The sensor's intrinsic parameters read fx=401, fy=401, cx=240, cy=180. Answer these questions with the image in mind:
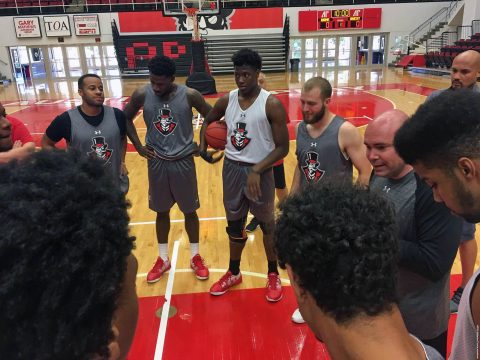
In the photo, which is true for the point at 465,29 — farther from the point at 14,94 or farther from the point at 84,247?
the point at 84,247

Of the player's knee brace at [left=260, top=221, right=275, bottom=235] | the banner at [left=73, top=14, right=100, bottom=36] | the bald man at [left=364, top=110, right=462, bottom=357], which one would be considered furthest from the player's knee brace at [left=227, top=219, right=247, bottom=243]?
the banner at [left=73, top=14, right=100, bottom=36]

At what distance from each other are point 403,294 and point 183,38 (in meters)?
21.1

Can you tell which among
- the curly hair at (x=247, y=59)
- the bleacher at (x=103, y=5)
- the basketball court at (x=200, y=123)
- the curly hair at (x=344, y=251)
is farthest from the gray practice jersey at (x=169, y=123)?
the bleacher at (x=103, y=5)

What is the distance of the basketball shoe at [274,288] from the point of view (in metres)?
3.32

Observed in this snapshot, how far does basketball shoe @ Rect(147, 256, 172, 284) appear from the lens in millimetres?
3658

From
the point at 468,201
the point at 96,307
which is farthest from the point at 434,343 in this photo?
the point at 96,307

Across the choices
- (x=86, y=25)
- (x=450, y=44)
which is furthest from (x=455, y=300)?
(x=86, y=25)

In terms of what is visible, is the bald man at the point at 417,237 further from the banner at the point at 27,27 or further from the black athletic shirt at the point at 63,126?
the banner at the point at 27,27

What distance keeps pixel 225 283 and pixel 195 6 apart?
37.5 feet

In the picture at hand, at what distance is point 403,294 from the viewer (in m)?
1.89

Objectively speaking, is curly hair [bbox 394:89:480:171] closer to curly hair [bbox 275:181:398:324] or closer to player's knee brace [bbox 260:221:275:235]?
curly hair [bbox 275:181:398:324]

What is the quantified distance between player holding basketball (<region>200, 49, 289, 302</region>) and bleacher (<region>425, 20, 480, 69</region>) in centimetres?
1587

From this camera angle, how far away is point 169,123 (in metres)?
3.55

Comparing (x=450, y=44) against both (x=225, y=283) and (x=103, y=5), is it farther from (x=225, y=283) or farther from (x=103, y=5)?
(x=225, y=283)
